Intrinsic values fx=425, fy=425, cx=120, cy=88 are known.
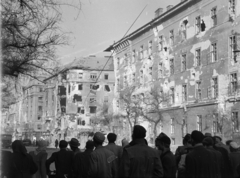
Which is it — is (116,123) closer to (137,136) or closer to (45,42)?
(45,42)

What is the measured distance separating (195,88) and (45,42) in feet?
98.3

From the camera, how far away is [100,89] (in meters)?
83.2

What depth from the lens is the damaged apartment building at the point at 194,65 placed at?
34.9 metres

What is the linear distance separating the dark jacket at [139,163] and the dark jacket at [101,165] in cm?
119

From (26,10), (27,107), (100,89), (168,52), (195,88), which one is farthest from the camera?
(27,107)

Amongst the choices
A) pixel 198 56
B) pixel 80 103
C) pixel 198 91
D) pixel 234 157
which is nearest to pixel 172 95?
pixel 198 91

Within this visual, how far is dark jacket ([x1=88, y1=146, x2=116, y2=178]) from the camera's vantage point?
7238 mm

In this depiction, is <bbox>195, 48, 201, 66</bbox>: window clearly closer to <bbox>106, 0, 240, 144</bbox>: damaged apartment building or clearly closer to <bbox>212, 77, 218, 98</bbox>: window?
<bbox>106, 0, 240, 144</bbox>: damaged apartment building

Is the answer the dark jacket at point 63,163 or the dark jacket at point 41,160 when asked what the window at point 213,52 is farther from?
the dark jacket at point 63,163

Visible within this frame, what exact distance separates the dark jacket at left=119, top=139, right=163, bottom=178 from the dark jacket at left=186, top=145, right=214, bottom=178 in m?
1.13

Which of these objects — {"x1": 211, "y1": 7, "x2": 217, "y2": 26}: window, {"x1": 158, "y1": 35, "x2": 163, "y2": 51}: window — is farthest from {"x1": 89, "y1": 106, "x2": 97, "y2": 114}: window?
{"x1": 211, "y1": 7, "x2": 217, "y2": 26}: window

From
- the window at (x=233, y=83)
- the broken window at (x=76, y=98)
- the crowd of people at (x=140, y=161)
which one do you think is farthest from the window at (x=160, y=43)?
the crowd of people at (x=140, y=161)

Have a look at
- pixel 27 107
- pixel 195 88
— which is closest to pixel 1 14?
pixel 195 88

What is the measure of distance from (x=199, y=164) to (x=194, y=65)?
3399cm
